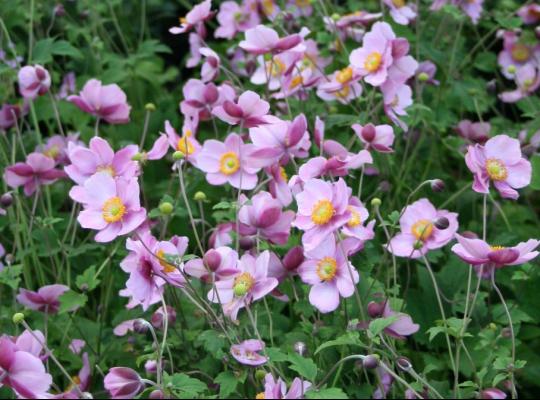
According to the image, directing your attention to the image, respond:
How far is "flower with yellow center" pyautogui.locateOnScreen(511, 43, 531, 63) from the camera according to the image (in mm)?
2947

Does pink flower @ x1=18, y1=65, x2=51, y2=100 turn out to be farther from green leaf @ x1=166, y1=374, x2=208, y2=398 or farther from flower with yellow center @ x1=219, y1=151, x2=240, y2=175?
green leaf @ x1=166, y1=374, x2=208, y2=398

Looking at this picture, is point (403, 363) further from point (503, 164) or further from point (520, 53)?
point (520, 53)

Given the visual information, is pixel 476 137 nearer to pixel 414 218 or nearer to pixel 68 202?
pixel 414 218

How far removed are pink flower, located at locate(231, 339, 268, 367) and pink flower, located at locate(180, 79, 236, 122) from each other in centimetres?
81

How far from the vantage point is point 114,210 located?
1.79m

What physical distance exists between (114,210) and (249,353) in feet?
1.27

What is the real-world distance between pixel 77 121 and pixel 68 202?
1.07 feet

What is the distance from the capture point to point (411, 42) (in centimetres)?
288

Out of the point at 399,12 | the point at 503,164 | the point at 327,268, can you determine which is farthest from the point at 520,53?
the point at 327,268

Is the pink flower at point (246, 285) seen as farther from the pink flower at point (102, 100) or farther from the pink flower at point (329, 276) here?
the pink flower at point (102, 100)

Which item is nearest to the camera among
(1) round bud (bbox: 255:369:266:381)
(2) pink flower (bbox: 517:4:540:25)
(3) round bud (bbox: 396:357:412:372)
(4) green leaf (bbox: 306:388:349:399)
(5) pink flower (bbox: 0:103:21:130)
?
(4) green leaf (bbox: 306:388:349:399)

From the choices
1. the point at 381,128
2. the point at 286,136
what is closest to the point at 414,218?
the point at 381,128

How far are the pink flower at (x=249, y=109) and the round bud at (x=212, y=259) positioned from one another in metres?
0.40

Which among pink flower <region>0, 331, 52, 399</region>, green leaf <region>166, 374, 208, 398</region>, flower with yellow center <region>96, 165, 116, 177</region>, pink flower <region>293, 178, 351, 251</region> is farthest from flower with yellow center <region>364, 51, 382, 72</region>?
pink flower <region>0, 331, 52, 399</region>
